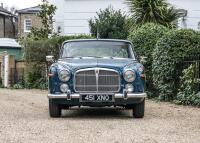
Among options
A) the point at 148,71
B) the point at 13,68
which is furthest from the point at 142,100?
the point at 13,68

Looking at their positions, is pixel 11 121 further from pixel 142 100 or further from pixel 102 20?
pixel 102 20

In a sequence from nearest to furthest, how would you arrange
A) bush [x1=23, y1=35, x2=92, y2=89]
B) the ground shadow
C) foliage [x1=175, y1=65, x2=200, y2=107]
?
the ground shadow < foliage [x1=175, y1=65, x2=200, y2=107] < bush [x1=23, y1=35, x2=92, y2=89]

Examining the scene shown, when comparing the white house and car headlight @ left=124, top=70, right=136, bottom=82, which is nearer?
car headlight @ left=124, top=70, right=136, bottom=82

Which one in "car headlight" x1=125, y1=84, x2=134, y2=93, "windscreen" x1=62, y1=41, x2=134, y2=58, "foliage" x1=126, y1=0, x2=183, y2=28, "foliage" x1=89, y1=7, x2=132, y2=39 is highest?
"foliage" x1=126, y1=0, x2=183, y2=28

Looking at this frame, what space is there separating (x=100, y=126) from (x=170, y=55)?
22.5 feet

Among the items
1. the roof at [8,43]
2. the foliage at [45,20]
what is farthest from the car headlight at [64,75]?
the roof at [8,43]

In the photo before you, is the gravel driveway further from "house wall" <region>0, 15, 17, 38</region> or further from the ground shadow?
"house wall" <region>0, 15, 17, 38</region>

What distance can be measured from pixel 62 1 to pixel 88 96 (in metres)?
31.7

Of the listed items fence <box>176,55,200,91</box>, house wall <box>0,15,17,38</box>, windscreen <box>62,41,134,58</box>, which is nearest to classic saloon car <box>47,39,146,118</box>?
windscreen <box>62,41,134,58</box>

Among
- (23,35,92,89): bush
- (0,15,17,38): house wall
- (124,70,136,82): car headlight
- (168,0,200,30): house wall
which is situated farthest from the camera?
(0,15,17,38): house wall

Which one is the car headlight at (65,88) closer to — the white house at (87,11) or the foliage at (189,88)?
the foliage at (189,88)

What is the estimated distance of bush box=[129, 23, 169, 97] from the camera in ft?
67.1

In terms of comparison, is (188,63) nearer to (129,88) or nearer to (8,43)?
(129,88)

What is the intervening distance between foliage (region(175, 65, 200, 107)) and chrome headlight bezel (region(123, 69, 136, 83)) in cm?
429
